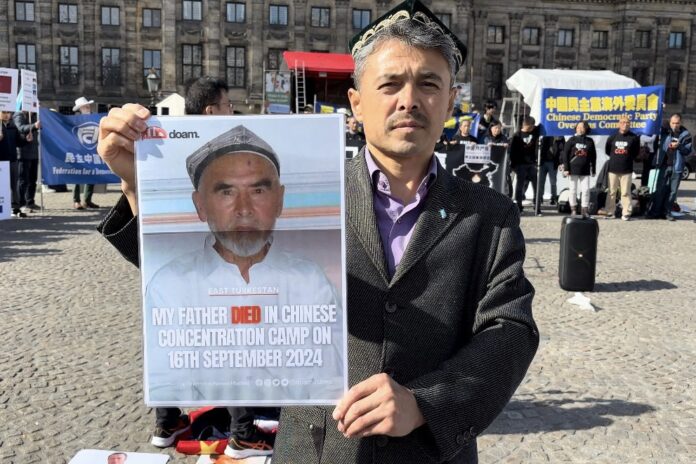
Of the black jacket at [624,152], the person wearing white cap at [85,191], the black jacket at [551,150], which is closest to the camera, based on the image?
the black jacket at [624,152]

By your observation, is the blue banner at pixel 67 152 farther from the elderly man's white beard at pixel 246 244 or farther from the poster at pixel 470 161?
the elderly man's white beard at pixel 246 244

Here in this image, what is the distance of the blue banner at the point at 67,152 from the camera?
12.1 metres

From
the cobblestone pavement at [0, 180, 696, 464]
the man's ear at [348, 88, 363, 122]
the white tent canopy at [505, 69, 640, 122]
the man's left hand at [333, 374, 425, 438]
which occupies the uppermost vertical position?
the white tent canopy at [505, 69, 640, 122]

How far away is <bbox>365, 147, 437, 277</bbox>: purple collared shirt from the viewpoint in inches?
55.1

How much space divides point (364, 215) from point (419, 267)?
172 millimetres

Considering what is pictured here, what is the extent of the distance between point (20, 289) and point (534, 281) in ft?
17.6

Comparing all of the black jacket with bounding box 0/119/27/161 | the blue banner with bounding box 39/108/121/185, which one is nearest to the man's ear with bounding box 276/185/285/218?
the black jacket with bounding box 0/119/27/161

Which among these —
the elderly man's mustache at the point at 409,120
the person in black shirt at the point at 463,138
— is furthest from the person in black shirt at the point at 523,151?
the elderly man's mustache at the point at 409,120

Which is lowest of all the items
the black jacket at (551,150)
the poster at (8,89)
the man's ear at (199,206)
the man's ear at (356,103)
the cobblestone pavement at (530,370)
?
the cobblestone pavement at (530,370)

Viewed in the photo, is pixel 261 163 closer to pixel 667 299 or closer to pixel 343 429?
pixel 343 429

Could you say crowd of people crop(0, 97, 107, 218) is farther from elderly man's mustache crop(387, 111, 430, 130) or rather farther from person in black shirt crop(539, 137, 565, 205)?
elderly man's mustache crop(387, 111, 430, 130)

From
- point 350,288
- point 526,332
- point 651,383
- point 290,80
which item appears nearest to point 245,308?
point 350,288

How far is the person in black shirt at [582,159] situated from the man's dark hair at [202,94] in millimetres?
9428

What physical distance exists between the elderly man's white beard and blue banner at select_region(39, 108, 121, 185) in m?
11.8
